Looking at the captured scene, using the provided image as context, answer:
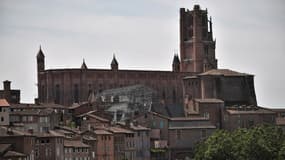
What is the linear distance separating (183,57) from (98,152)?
228ft

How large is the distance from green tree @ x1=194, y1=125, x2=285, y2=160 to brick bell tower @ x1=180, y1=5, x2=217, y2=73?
59164mm

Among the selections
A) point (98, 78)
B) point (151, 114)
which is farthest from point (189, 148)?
point (98, 78)

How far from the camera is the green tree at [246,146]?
107 meters

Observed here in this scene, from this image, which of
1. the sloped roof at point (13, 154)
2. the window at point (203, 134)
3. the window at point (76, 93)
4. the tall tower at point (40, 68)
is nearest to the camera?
the sloped roof at point (13, 154)

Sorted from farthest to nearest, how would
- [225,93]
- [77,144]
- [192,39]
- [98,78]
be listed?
[192,39], [98,78], [225,93], [77,144]

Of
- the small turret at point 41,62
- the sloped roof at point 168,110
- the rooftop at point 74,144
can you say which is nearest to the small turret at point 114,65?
the small turret at point 41,62

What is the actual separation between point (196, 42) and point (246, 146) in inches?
2662

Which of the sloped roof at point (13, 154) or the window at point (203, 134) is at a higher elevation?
the window at point (203, 134)

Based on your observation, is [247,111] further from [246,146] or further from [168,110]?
[246,146]

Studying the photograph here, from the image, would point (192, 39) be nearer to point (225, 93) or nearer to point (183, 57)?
point (183, 57)

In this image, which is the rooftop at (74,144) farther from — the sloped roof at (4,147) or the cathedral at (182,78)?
the cathedral at (182,78)

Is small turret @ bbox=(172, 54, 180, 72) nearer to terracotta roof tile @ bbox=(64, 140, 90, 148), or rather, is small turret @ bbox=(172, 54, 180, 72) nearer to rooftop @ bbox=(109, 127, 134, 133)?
rooftop @ bbox=(109, 127, 134, 133)

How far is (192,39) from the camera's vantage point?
176250 millimetres

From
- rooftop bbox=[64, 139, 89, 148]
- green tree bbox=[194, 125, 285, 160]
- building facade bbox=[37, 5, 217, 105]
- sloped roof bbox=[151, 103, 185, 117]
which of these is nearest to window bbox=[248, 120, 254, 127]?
sloped roof bbox=[151, 103, 185, 117]
